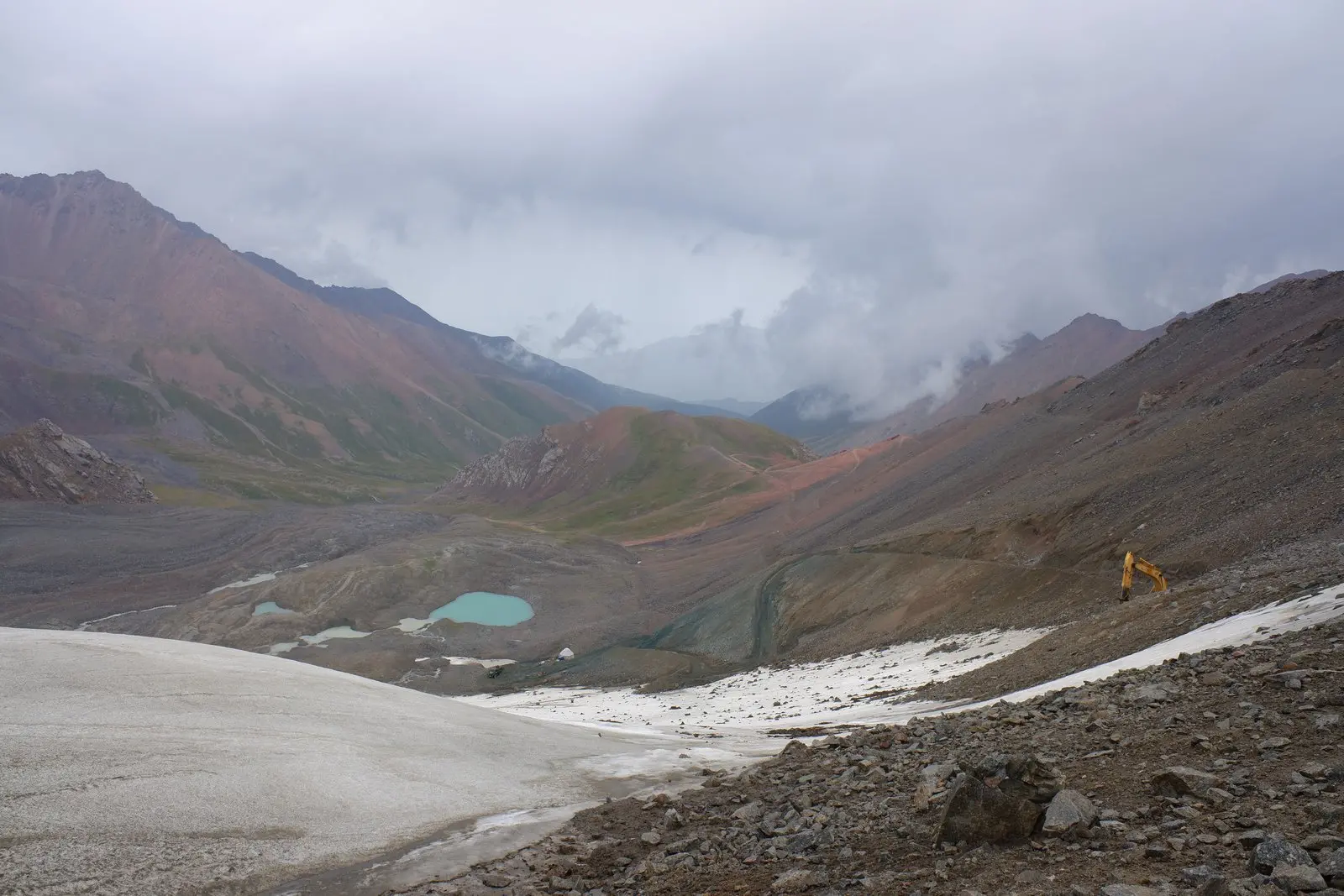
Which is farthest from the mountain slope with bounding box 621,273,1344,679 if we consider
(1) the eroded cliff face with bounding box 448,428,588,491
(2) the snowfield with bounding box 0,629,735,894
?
(1) the eroded cliff face with bounding box 448,428,588,491

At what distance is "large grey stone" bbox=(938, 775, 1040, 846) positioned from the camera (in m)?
7.51

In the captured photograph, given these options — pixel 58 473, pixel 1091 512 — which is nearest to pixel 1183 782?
pixel 1091 512

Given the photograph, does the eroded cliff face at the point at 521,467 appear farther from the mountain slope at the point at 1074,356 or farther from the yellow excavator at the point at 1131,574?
the yellow excavator at the point at 1131,574

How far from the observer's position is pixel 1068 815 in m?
7.38

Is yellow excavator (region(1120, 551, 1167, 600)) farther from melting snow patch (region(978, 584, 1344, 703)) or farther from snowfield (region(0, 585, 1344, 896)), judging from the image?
snowfield (region(0, 585, 1344, 896))

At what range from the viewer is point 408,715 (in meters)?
14.6

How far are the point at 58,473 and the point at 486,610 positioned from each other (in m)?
74.6

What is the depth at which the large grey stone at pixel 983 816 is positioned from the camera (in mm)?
7508

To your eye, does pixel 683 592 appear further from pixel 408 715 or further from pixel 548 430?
pixel 548 430

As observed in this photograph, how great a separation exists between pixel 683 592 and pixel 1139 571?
36.6 metres

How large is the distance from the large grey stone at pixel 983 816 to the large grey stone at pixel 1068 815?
138 mm

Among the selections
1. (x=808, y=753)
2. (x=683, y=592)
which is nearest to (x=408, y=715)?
(x=808, y=753)

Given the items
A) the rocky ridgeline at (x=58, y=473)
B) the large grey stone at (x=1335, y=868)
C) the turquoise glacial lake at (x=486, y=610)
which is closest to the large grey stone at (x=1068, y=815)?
the large grey stone at (x=1335, y=868)

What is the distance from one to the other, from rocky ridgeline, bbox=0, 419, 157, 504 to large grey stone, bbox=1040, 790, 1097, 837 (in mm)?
121149
